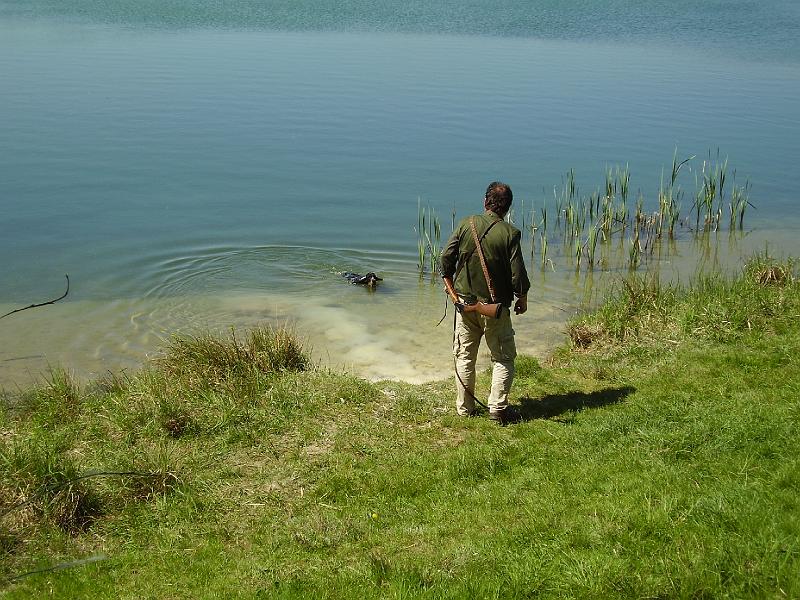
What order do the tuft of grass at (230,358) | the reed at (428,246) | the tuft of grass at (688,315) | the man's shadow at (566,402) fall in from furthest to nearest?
1. the reed at (428,246)
2. the tuft of grass at (688,315)
3. the tuft of grass at (230,358)
4. the man's shadow at (566,402)

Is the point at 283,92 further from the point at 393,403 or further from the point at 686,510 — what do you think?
the point at 686,510

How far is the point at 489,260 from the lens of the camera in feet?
27.5

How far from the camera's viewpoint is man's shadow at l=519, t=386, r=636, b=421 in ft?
29.3

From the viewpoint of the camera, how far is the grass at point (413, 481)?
567 centimetres

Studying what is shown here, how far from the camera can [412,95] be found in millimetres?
29516

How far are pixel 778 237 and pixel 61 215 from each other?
49.8ft

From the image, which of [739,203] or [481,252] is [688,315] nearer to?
[481,252]

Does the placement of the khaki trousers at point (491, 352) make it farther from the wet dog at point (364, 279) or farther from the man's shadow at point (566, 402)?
the wet dog at point (364, 279)

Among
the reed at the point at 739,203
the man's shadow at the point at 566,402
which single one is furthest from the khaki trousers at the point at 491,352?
the reed at the point at 739,203

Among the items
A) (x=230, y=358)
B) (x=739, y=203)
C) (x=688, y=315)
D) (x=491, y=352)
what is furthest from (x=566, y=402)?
(x=739, y=203)

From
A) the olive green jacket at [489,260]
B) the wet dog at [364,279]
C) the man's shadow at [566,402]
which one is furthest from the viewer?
the wet dog at [364,279]

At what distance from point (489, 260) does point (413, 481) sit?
2.33 meters

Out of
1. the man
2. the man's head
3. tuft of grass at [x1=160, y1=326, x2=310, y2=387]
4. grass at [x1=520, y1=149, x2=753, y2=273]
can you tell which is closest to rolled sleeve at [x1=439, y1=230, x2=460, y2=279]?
the man

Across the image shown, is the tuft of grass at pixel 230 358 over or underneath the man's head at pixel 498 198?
underneath
